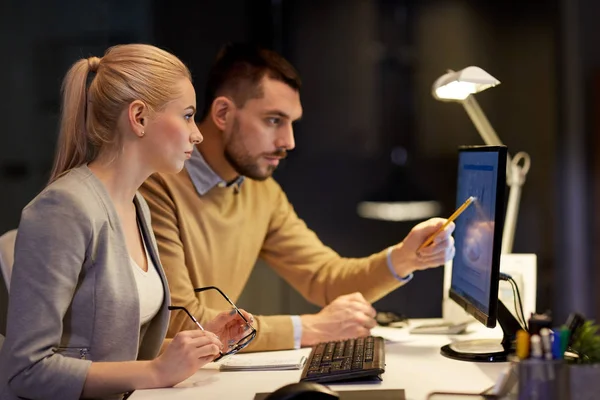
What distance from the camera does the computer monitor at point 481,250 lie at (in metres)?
1.67

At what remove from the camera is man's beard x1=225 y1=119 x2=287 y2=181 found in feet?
A: 7.78

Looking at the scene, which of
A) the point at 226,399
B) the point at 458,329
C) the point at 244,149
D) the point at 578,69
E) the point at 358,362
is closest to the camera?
the point at 226,399

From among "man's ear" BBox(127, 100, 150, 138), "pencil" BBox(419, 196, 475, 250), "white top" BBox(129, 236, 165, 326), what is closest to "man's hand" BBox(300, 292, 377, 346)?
"pencil" BBox(419, 196, 475, 250)

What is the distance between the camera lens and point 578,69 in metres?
3.61

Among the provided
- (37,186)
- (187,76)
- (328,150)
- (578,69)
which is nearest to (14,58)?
(37,186)

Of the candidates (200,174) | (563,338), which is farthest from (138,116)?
(563,338)

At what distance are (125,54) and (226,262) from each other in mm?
813

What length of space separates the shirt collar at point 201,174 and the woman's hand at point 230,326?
1.92 ft

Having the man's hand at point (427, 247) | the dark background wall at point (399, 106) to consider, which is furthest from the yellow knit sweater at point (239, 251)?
the dark background wall at point (399, 106)

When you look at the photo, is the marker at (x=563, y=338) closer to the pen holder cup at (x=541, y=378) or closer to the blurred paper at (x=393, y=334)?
the pen holder cup at (x=541, y=378)

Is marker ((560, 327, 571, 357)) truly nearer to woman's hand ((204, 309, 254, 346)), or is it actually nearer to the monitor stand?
the monitor stand

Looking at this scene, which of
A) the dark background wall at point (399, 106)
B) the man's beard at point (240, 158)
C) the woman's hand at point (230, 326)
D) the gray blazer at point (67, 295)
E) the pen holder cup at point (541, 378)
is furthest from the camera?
the dark background wall at point (399, 106)

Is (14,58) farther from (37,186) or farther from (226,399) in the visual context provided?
(226,399)

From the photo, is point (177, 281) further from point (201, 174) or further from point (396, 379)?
point (396, 379)
